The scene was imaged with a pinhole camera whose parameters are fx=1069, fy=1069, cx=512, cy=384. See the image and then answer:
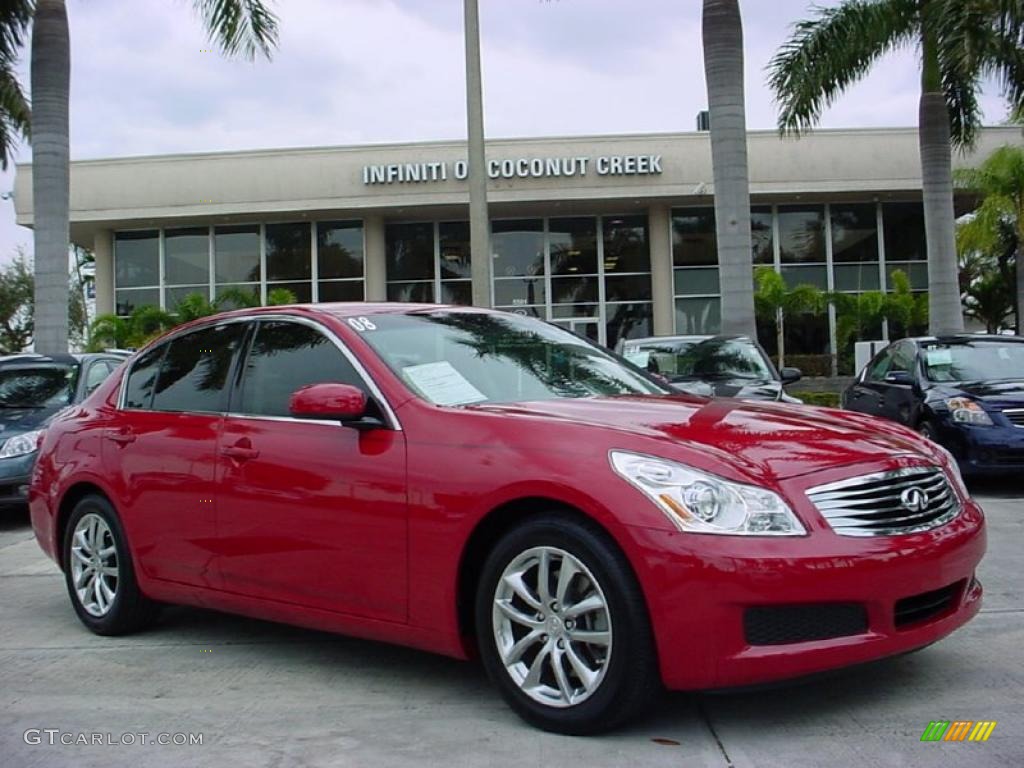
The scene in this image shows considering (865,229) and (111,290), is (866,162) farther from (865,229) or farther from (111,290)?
(111,290)

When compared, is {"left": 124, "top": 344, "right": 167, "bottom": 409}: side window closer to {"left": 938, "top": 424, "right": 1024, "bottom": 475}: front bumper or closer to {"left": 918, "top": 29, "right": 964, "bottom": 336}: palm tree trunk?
{"left": 938, "top": 424, "right": 1024, "bottom": 475}: front bumper

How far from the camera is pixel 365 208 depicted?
1098 inches

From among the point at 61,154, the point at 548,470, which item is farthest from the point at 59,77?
the point at 548,470

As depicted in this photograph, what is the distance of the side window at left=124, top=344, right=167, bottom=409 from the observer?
5484 mm

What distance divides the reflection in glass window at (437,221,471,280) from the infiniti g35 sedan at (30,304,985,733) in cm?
2437

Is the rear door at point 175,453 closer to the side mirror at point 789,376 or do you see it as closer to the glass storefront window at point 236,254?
the side mirror at point 789,376

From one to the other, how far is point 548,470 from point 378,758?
1.11 m

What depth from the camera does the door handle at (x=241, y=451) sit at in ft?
15.1

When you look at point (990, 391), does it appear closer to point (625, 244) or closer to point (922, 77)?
point (922, 77)

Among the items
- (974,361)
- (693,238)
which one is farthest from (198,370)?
(693,238)

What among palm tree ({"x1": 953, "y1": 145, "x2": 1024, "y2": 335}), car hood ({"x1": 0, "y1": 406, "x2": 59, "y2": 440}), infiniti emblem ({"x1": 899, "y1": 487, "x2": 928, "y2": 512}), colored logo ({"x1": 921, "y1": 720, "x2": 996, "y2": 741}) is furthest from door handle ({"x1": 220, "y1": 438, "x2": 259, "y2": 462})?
palm tree ({"x1": 953, "y1": 145, "x2": 1024, "y2": 335})

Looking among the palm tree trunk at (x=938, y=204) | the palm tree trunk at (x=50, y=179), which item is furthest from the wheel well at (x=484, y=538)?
the palm tree trunk at (x=938, y=204)

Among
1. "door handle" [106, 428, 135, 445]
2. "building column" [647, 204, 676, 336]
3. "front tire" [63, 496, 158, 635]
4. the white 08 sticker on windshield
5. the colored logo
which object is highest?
"building column" [647, 204, 676, 336]

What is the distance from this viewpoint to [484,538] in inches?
153
